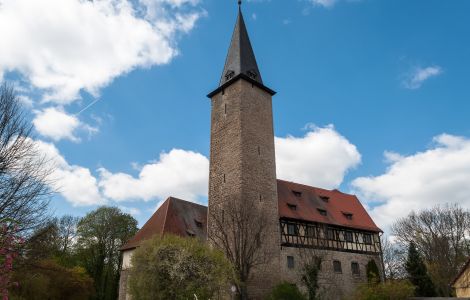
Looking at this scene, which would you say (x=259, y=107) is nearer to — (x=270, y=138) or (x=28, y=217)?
(x=270, y=138)

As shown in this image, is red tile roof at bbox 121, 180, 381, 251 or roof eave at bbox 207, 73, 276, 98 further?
roof eave at bbox 207, 73, 276, 98

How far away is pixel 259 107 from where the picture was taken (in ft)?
98.1

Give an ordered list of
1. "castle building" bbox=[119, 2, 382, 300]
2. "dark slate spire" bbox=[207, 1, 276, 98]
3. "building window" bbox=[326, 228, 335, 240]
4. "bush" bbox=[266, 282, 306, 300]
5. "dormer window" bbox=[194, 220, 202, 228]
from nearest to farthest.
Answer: "bush" bbox=[266, 282, 306, 300] < "castle building" bbox=[119, 2, 382, 300] < "building window" bbox=[326, 228, 335, 240] < "dark slate spire" bbox=[207, 1, 276, 98] < "dormer window" bbox=[194, 220, 202, 228]

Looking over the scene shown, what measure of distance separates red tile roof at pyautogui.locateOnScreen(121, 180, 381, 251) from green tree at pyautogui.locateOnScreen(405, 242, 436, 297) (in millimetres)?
4025

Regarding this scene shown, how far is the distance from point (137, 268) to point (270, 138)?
14.4 m

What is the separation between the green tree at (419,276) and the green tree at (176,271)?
1588 cm

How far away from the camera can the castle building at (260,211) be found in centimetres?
2591

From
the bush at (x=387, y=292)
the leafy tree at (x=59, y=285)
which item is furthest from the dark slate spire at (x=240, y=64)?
the leafy tree at (x=59, y=285)

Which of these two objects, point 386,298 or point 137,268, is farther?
point 386,298

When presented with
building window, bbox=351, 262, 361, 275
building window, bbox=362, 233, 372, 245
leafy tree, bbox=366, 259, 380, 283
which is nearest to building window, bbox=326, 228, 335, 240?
building window, bbox=351, 262, 361, 275

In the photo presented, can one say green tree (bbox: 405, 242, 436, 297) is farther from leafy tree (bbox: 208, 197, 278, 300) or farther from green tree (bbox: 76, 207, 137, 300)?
green tree (bbox: 76, 207, 137, 300)

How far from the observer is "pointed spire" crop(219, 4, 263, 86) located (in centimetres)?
3052

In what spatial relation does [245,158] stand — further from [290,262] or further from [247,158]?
[290,262]

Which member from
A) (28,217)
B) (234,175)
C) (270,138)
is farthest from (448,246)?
(28,217)
